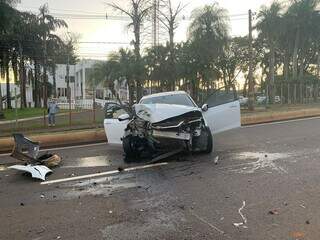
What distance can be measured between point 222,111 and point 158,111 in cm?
265

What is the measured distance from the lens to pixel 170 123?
1084cm

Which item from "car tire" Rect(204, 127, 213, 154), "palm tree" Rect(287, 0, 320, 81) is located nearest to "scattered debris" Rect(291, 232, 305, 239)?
"car tire" Rect(204, 127, 213, 154)

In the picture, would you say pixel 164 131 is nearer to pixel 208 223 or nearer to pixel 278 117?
pixel 208 223

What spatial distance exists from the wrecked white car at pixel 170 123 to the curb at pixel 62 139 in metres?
3.41

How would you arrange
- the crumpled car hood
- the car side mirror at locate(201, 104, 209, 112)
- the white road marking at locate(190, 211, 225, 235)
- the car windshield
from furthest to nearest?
the car windshield, the car side mirror at locate(201, 104, 209, 112), the crumpled car hood, the white road marking at locate(190, 211, 225, 235)

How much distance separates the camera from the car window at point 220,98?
12.9 metres

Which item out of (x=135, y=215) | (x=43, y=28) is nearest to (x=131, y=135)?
(x=135, y=215)

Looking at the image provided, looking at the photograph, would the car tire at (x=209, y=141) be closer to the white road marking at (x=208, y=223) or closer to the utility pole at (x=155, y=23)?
the white road marking at (x=208, y=223)

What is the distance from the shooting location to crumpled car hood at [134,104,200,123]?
1080 centimetres

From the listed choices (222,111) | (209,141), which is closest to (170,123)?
(209,141)

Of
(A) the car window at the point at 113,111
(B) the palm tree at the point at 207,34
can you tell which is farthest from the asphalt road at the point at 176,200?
(B) the palm tree at the point at 207,34

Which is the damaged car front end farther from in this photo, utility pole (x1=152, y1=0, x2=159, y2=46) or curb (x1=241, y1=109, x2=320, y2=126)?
utility pole (x1=152, y1=0, x2=159, y2=46)

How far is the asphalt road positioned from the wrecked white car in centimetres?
48

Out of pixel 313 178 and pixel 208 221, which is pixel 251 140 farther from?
pixel 208 221
